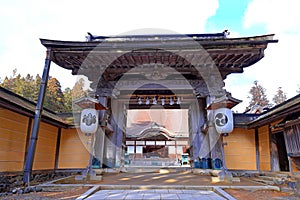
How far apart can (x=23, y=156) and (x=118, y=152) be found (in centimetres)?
315

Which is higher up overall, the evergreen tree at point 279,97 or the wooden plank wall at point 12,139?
the evergreen tree at point 279,97

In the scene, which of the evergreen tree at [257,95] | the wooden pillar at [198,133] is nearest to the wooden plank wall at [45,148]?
the wooden pillar at [198,133]

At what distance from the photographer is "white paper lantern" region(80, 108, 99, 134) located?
5.98 meters

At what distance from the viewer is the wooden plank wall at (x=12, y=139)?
5291mm

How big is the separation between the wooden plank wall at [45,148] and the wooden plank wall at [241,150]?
21.6ft

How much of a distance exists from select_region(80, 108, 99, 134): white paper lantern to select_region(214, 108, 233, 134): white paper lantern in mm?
3637

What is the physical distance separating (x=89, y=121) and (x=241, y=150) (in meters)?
5.76

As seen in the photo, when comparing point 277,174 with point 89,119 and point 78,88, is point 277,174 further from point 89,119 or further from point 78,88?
point 78,88

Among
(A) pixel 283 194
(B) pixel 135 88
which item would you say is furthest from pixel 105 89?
(A) pixel 283 194

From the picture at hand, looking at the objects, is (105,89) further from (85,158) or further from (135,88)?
(85,158)

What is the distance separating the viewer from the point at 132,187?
15.0 ft

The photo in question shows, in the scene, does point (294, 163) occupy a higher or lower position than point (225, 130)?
lower

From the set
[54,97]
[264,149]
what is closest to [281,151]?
[264,149]

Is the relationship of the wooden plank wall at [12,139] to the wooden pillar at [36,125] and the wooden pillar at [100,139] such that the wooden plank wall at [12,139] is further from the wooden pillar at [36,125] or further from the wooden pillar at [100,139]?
the wooden pillar at [100,139]
